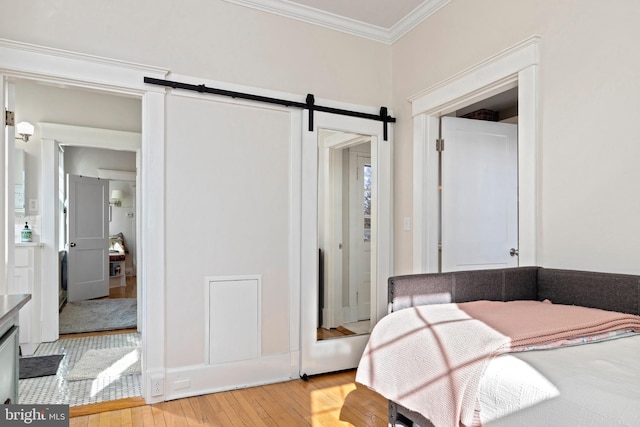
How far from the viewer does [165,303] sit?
8.65 feet

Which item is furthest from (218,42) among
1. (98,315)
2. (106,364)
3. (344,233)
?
(98,315)

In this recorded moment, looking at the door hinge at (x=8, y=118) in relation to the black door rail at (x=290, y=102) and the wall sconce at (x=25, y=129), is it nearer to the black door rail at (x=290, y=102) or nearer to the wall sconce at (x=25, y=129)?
the black door rail at (x=290, y=102)

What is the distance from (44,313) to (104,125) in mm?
2043

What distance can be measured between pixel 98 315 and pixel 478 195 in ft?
15.8

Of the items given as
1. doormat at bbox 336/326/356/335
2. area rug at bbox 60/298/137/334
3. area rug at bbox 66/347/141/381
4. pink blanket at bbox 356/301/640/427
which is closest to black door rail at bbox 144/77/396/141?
doormat at bbox 336/326/356/335

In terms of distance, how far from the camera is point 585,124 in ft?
6.49

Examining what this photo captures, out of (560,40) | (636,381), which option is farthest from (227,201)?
(636,381)

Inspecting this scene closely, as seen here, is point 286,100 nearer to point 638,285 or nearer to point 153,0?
point 153,0

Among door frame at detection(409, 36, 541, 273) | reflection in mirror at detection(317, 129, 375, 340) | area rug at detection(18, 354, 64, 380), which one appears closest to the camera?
door frame at detection(409, 36, 541, 273)

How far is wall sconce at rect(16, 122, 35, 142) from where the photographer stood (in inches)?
151

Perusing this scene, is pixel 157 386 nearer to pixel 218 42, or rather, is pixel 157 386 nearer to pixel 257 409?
pixel 257 409

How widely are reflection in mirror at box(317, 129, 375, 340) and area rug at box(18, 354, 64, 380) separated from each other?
7.24ft

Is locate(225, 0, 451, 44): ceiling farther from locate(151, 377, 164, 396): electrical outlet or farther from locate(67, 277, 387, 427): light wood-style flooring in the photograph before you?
locate(67, 277, 387, 427): light wood-style flooring

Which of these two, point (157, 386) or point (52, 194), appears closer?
point (157, 386)
